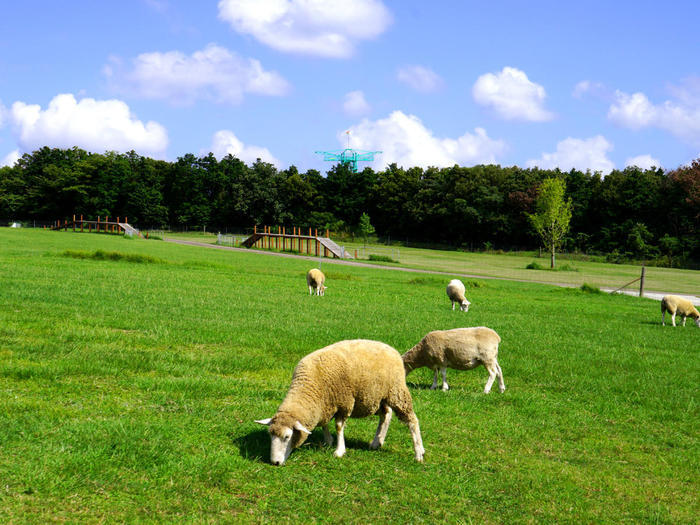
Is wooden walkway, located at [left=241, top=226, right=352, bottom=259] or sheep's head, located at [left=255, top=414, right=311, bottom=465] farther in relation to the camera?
wooden walkway, located at [left=241, top=226, right=352, bottom=259]

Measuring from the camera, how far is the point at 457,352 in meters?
10.9

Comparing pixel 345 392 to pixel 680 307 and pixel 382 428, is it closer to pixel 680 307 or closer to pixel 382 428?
pixel 382 428

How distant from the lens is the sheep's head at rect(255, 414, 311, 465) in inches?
266

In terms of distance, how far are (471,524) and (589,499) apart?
70.3 inches

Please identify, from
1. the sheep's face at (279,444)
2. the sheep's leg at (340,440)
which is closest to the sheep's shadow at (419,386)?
the sheep's leg at (340,440)

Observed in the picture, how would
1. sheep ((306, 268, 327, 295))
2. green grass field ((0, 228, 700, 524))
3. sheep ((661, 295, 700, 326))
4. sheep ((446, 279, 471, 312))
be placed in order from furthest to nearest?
sheep ((306, 268, 327, 295)) → sheep ((446, 279, 471, 312)) → sheep ((661, 295, 700, 326)) → green grass field ((0, 228, 700, 524))

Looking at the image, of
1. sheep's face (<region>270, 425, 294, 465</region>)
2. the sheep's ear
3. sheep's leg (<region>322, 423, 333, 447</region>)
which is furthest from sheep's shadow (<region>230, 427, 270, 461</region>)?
sheep's leg (<region>322, 423, 333, 447</region>)

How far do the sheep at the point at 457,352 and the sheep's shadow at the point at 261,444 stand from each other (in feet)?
10.9

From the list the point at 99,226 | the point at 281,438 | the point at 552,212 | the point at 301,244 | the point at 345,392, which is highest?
the point at 552,212

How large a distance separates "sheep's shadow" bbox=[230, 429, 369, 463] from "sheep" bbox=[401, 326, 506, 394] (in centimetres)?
332

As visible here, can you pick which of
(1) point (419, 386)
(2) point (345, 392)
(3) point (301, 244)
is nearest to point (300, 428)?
(2) point (345, 392)

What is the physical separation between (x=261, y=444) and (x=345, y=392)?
49.8 inches

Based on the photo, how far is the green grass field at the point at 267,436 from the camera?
6023 mm

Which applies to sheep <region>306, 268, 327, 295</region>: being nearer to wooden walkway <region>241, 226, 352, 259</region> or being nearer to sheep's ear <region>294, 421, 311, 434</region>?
sheep's ear <region>294, 421, 311, 434</region>
